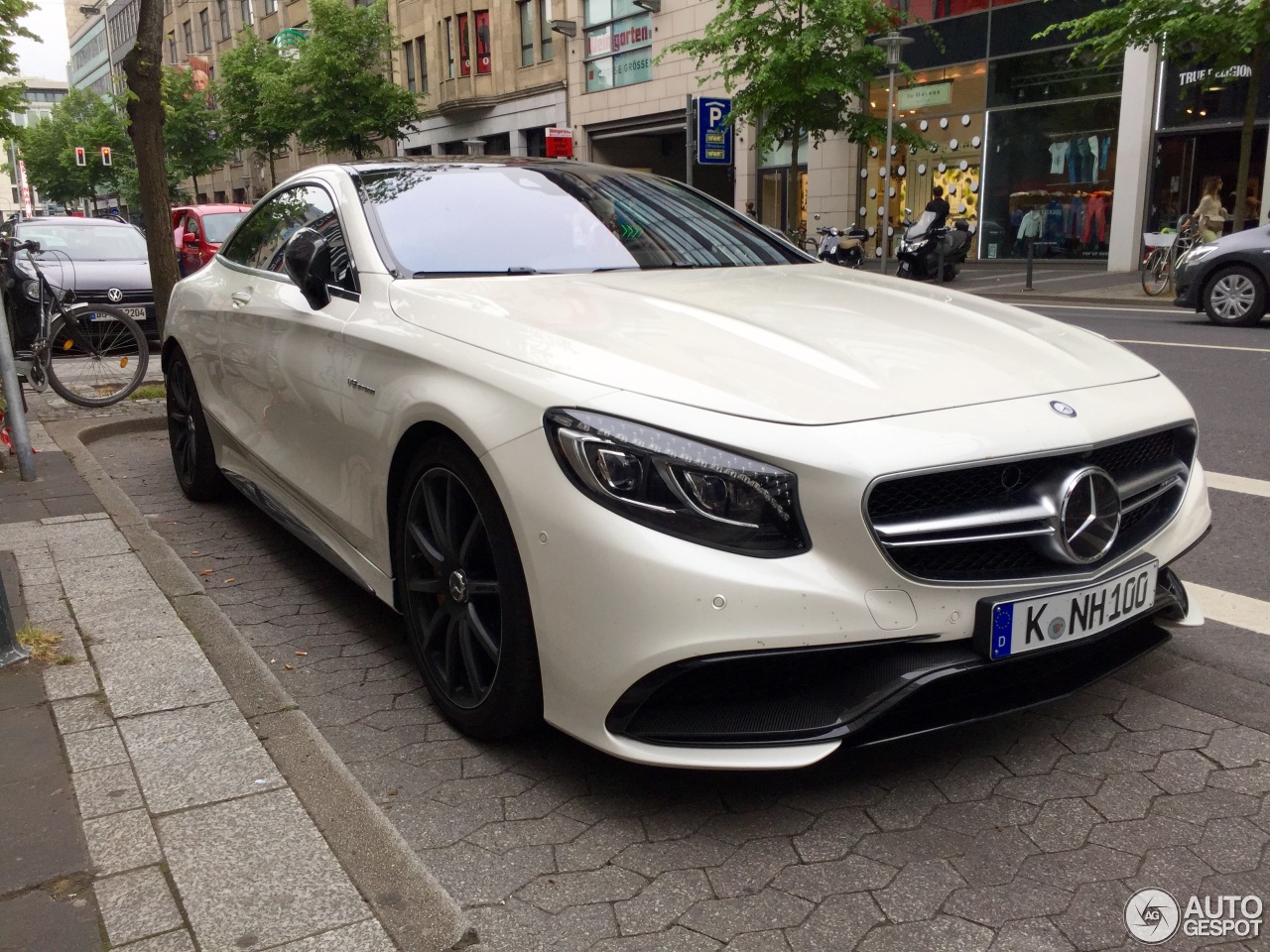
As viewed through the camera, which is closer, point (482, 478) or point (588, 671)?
point (588, 671)

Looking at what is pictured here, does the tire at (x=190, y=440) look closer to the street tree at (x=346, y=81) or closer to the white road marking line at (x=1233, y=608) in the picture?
the white road marking line at (x=1233, y=608)

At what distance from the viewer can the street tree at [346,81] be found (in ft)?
117

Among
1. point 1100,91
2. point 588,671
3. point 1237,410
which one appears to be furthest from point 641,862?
point 1100,91

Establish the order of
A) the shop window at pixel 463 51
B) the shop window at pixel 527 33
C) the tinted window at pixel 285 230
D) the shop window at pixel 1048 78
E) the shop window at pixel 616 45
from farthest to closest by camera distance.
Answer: the shop window at pixel 463 51
the shop window at pixel 527 33
the shop window at pixel 616 45
the shop window at pixel 1048 78
the tinted window at pixel 285 230

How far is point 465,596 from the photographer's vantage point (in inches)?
112

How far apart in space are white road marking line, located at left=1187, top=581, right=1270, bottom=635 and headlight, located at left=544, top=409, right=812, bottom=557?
210 centimetres

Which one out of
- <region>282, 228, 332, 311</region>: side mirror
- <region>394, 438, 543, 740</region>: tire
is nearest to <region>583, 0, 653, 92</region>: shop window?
<region>282, 228, 332, 311</region>: side mirror

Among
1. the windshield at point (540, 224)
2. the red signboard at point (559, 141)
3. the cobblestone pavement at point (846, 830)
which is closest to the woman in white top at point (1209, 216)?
the red signboard at point (559, 141)

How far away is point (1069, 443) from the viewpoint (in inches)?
99.8

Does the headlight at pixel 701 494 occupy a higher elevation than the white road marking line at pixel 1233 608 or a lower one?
higher

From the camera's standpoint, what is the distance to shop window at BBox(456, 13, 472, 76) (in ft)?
123

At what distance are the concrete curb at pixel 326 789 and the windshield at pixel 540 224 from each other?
4.21ft

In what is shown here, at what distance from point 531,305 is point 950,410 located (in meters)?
1.16

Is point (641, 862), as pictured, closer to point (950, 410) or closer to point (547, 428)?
point (547, 428)
